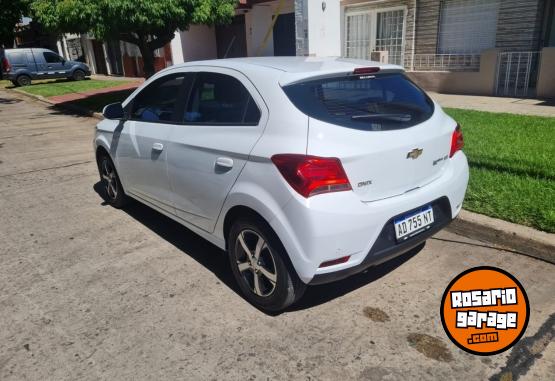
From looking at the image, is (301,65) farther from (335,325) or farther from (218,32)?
(218,32)

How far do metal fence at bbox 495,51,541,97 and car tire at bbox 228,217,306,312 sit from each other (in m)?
10.3

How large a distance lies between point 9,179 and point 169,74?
4.22 m

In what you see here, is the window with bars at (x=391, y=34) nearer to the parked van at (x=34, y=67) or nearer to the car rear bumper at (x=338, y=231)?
the car rear bumper at (x=338, y=231)

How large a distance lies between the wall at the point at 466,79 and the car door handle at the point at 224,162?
34.2 feet

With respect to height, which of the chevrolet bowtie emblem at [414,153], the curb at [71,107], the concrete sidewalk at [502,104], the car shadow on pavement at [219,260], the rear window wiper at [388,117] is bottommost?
the curb at [71,107]

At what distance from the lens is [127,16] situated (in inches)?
396

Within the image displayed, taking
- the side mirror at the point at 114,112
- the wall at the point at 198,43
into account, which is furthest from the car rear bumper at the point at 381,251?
the wall at the point at 198,43

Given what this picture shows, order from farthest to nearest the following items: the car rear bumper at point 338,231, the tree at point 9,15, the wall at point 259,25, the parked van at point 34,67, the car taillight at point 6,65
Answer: the tree at point 9,15 → the parked van at point 34,67 → the car taillight at point 6,65 → the wall at point 259,25 → the car rear bumper at point 338,231

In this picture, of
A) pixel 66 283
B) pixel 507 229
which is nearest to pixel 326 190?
pixel 507 229

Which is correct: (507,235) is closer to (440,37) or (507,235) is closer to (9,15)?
(440,37)

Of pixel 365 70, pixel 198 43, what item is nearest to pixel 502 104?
pixel 365 70

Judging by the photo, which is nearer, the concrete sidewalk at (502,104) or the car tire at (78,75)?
the concrete sidewalk at (502,104)

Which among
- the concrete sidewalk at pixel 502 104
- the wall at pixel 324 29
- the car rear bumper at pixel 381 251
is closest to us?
the car rear bumper at pixel 381 251

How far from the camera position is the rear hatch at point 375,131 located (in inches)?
106
